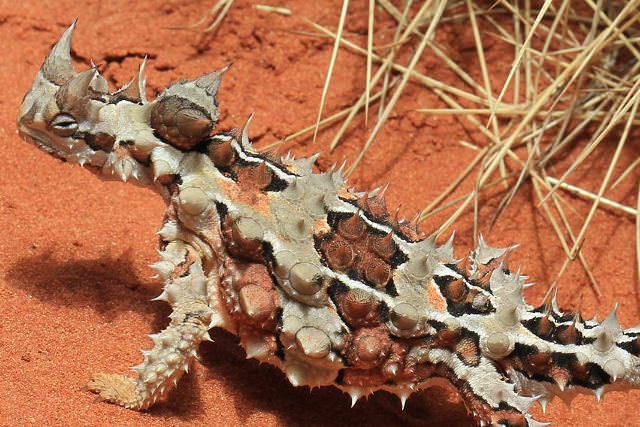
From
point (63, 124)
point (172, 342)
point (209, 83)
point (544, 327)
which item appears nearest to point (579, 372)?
point (544, 327)

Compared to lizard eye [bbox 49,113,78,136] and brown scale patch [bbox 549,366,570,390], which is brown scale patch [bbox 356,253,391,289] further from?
lizard eye [bbox 49,113,78,136]

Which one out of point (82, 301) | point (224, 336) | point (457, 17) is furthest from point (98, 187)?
point (457, 17)

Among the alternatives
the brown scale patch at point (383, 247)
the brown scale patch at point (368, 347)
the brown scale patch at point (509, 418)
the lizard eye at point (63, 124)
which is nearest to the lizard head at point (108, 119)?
the lizard eye at point (63, 124)

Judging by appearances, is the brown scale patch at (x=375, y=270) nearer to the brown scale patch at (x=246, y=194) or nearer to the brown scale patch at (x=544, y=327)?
the brown scale patch at (x=246, y=194)

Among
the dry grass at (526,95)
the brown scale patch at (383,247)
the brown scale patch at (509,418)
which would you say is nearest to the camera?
the brown scale patch at (509,418)

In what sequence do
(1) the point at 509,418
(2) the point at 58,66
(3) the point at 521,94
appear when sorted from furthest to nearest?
(3) the point at 521,94 → (2) the point at 58,66 → (1) the point at 509,418

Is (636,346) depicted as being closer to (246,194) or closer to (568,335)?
(568,335)

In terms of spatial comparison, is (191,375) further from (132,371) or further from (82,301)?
(82,301)
